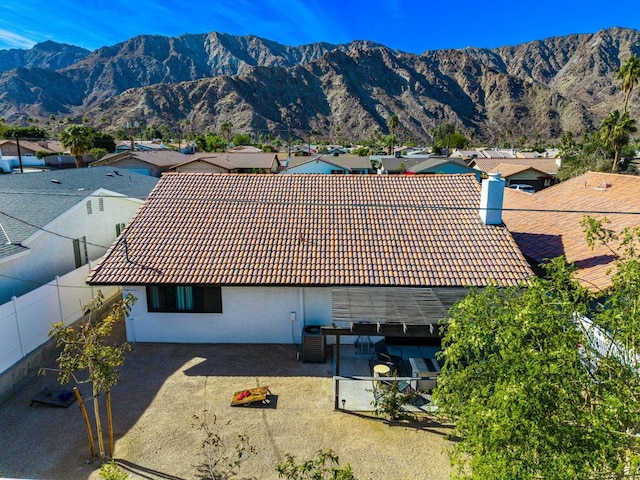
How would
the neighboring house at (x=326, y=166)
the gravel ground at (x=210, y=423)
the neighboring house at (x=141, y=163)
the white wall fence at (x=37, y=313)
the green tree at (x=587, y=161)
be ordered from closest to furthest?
the gravel ground at (x=210, y=423)
the white wall fence at (x=37, y=313)
the green tree at (x=587, y=161)
the neighboring house at (x=141, y=163)
the neighboring house at (x=326, y=166)

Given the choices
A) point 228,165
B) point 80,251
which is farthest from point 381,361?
point 228,165

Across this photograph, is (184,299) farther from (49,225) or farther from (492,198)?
(492,198)

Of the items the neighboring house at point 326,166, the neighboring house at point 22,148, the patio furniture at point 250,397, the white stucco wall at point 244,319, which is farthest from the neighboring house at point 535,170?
Result: the neighboring house at point 22,148

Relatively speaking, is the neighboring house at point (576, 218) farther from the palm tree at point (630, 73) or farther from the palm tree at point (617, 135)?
the palm tree at point (630, 73)

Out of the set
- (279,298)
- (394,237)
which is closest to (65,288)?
(279,298)

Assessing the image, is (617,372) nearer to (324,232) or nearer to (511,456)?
(511,456)
